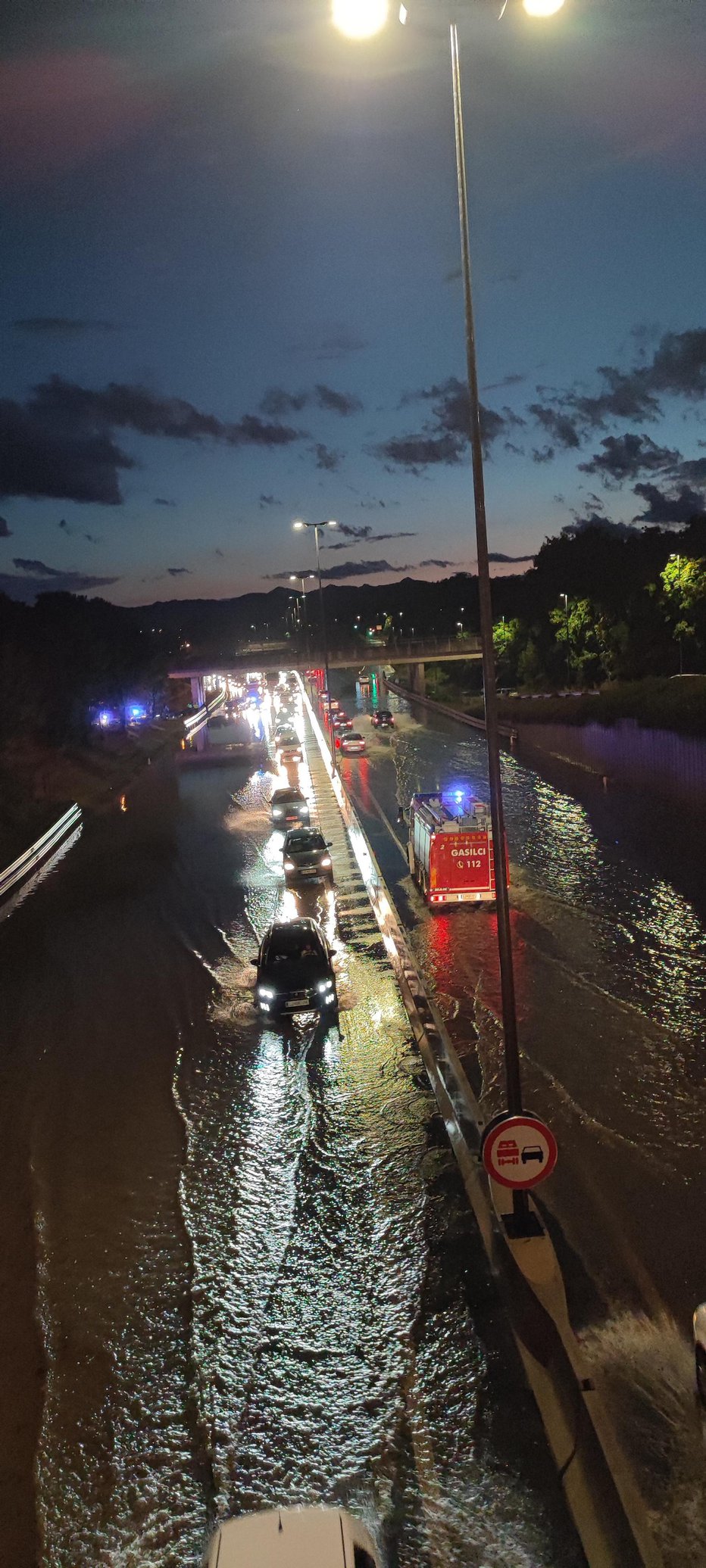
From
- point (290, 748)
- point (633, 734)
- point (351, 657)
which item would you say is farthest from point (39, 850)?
point (351, 657)

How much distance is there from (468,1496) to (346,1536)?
216 centimetres

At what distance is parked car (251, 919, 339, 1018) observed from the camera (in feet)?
55.7

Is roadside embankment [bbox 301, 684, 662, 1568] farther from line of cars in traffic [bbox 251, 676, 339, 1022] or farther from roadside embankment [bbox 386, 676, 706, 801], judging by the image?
roadside embankment [bbox 386, 676, 706, 801]

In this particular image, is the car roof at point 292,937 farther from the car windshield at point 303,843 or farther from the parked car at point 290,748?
the parked car at point 290,748

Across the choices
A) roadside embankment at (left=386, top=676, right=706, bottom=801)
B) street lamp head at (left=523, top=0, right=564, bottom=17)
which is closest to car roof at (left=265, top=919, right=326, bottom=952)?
street lamp head at (left=523, top=0, right=564, bottom=17)

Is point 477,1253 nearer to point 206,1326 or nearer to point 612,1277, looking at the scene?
point 612,1277

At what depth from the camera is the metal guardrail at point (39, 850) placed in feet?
97.3

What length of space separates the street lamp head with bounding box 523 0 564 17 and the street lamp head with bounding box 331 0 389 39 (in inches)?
42.6

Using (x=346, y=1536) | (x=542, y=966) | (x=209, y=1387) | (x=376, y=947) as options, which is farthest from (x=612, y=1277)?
(x=376, y=947)

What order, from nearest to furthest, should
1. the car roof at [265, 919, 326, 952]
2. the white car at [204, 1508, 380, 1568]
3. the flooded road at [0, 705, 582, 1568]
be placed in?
the white car at [204, 1508, 380, 1568], the flooded road at [0, 705, 582, 1568], the car roof at [265, 919, 326, 952]

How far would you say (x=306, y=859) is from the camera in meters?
27.9

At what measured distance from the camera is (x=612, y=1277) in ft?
30.9

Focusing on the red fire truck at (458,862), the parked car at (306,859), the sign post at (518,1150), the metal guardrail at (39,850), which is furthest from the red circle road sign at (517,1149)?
the metal guardrail at (39,850)

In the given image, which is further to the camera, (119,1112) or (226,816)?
(226,816)
